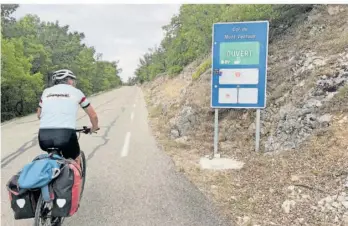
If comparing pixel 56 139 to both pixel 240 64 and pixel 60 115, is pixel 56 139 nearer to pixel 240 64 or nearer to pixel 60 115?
pixel 60 115

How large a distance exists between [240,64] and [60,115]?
15.2ft

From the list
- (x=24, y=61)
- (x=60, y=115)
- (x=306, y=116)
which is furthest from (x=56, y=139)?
(x=24, y=61)

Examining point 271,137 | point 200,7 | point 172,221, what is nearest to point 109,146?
point 271,137

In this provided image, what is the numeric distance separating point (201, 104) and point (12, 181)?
7.76 meters

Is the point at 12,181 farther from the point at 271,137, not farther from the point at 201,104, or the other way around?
the point at 201,104

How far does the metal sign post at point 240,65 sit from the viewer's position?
7.63 meters

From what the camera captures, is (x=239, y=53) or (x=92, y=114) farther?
(x=239, y=53)

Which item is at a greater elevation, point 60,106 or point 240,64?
point 240,64

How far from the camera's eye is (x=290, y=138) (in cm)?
700

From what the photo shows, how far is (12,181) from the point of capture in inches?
143

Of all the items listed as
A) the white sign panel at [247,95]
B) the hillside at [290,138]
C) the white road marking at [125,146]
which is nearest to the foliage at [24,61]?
the white road marking at [125,146]

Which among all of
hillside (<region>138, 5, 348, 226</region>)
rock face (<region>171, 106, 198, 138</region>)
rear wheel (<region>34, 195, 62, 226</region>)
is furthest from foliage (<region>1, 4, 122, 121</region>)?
rear wheel (<region>34, 195, 62, 226</region>)

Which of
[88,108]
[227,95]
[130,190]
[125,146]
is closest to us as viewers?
[88,108]

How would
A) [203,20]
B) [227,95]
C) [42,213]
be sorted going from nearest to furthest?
[42,213] → [227,95] → [203,20]
